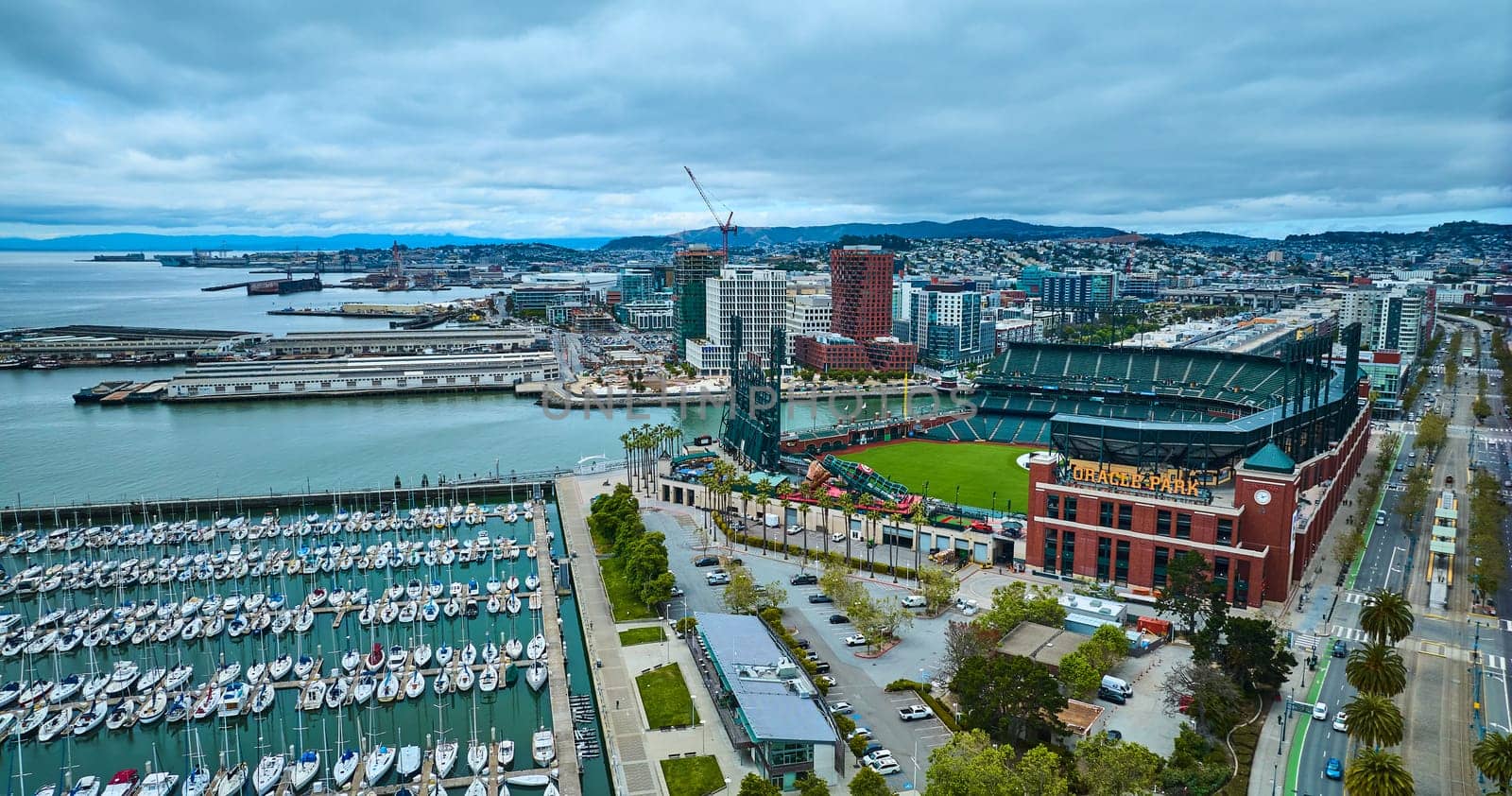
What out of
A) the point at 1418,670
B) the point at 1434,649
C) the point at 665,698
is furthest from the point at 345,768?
the point at 1434,649

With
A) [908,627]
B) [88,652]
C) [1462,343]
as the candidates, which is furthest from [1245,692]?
[1462,343]

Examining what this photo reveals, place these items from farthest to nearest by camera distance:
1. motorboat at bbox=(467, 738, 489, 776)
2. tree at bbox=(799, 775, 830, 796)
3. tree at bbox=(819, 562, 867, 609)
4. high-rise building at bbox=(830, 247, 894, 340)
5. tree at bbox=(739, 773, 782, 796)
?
high-rise building at bbox=(830, 247, 894, 340) → tree at bbox=(819, 562, 867, 609) → motorboat at bbox=(467, 738, 489, 776) → tree at bbox=(799, 775, 830, 796) → tree at bbox=(739, 773, 782, 796)

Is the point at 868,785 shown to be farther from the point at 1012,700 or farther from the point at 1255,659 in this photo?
the point at 1255,659

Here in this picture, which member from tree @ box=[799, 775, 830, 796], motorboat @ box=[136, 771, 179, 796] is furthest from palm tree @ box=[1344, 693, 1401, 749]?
motorboat @ box=[136, 771, 179, 796]

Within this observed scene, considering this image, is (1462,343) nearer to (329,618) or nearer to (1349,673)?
(1349,673)

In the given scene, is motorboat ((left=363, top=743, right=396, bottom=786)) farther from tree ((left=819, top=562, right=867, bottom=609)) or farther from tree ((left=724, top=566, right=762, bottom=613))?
tree ((left=819, top=562, right=867, bottom=609))

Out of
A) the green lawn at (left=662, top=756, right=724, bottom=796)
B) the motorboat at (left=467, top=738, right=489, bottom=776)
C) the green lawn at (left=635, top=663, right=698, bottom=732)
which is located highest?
the green lawn at (left=635, top=663, right=698, bottom=732)
